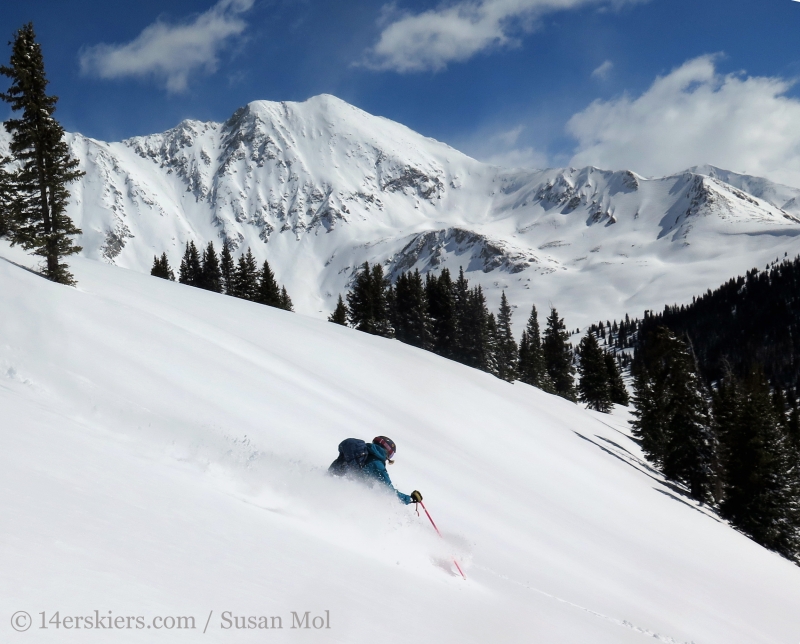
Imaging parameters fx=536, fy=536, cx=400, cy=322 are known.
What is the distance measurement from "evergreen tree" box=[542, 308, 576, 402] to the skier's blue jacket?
6771cm

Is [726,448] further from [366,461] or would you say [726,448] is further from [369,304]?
[369,304]

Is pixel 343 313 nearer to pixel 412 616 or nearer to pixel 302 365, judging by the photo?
pixel 302 365

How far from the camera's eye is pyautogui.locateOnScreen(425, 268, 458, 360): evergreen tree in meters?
65.9

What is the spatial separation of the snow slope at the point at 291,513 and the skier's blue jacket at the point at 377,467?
0.83 feet

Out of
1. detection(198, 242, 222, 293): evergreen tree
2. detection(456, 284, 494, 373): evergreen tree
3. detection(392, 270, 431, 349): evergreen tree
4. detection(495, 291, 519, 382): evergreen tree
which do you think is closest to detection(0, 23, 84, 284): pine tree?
detection(392, 270, 431, 349): evergreen tree

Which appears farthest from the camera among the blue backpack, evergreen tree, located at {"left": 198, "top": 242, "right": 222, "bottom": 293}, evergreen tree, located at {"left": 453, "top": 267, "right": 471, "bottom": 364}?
evergreen tree, located at {"left": 198, "top": 242, "right": 222, "bottom": 293}

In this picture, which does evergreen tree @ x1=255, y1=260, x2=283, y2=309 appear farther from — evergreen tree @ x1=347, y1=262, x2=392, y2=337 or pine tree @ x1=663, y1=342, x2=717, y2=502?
pine tree @ x1=663, y1=342, x2=717, y2=502

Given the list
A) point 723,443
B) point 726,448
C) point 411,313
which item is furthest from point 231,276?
point 726,448

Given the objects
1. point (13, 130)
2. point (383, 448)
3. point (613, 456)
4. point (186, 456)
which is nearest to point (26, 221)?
point (13, 130)

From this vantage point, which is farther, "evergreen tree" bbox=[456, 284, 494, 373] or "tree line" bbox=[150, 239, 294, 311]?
"tree line" bbox=[150, 239, 294, 311]

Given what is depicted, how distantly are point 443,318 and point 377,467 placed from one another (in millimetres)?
58655

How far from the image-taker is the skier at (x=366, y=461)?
8.80 meters

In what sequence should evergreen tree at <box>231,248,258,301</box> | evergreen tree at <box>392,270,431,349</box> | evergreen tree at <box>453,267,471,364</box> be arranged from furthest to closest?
evergreen tree at <box>231,248,258,301</box> → evergreen tree at <box>453,267,471,364</box> → evergreen tree at <box>392,270,431,349</box>

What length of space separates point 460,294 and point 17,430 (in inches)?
2527
